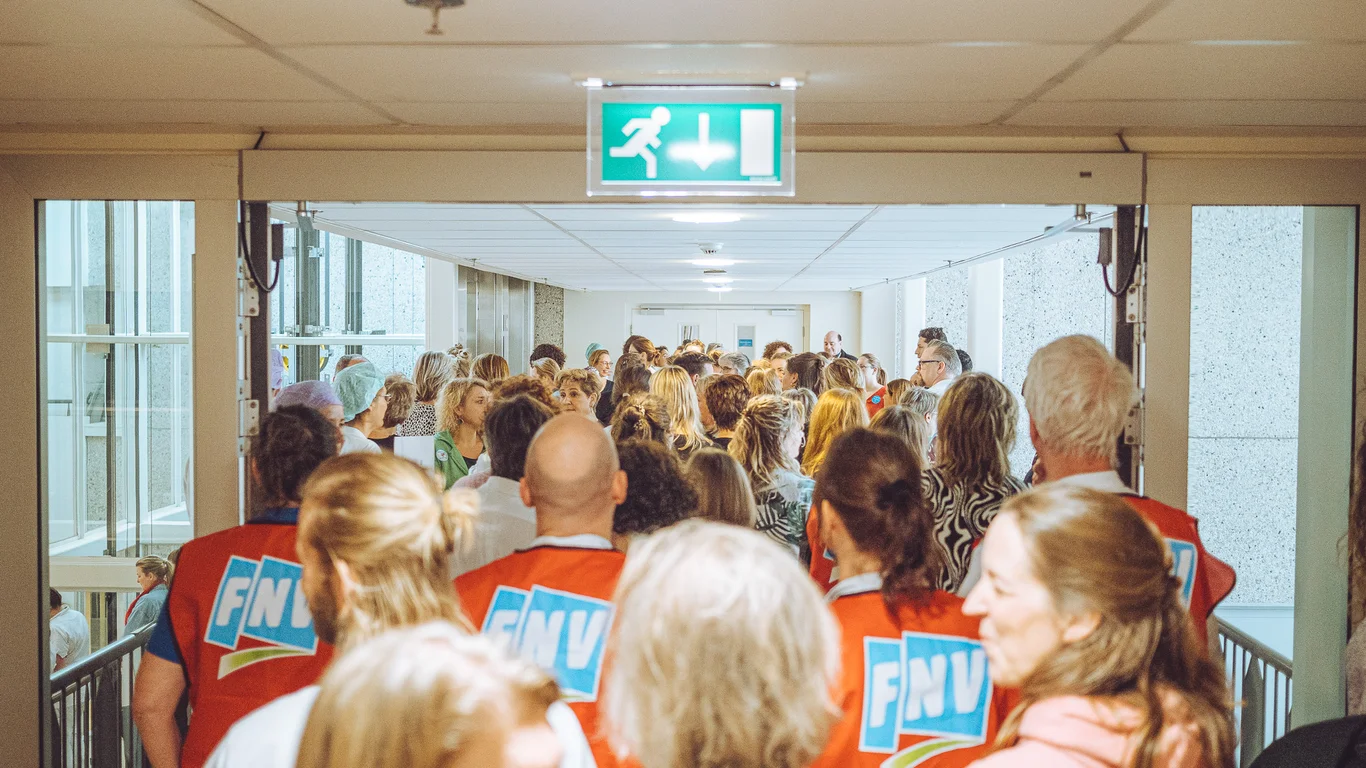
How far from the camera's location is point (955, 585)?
2.86m

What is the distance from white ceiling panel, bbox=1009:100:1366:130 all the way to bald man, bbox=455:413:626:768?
1796mm

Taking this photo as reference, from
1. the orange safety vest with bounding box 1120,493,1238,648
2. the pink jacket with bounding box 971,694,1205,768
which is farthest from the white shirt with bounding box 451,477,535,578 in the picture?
the pink jacket with bounding box 971,694,1205,768

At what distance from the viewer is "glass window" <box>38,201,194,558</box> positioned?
33.7 ft

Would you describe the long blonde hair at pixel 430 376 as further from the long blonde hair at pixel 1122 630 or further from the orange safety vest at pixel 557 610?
the long blonde hair at pixel 1122 630

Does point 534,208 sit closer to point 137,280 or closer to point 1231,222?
point 1231,222

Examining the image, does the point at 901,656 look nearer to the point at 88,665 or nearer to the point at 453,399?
the point at 88,665

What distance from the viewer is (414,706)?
99 centimetres

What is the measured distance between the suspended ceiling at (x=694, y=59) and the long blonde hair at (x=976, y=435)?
2.79ft

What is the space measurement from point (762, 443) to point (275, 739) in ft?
8.61

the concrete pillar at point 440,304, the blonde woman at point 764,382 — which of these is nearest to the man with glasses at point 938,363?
the blonde woman at point 764,382

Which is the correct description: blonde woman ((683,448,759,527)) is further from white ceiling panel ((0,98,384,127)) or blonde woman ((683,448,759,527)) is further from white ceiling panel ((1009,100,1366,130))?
white ceiling panel ((0,98,384,127))

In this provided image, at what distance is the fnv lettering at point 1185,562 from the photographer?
8.01ft

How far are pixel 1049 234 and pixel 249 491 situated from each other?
361cm

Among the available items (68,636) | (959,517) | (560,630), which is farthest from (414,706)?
(68,636)
